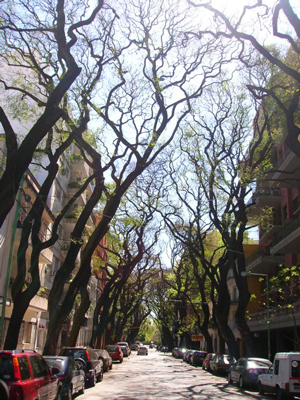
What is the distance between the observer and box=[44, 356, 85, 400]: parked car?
539 inches

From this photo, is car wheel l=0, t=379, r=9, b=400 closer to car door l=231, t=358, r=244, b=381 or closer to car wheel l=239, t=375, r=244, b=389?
car wheel l=239, t=375, r=244, b=389

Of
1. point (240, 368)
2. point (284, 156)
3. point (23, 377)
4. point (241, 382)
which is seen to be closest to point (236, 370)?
point (240, 368)

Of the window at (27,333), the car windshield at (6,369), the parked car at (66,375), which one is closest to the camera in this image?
the car windshield at (6,369)

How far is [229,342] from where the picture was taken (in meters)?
30.8

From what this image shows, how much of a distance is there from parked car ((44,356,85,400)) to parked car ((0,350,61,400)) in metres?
3.08

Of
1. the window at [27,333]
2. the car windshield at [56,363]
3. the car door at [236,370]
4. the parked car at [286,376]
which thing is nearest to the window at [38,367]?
the car windshield at [56,363]

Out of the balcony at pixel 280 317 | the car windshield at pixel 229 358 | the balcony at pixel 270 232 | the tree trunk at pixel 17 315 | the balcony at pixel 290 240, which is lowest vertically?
the car windshield at pixel 229 358

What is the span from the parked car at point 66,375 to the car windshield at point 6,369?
4814mm

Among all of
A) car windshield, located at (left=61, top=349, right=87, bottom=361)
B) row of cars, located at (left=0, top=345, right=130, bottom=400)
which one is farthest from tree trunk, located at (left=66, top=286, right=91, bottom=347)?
row of cars, located at (left=0, top=345, right=130, bottom=400)

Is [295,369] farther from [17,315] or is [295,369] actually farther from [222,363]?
[222,363]

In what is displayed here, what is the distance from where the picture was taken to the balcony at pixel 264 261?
1388 inches

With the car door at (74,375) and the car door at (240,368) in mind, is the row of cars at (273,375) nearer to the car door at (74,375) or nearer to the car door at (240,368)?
the car door at (240,368)

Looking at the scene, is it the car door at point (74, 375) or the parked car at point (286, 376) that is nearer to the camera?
the car door at point (74, 375)

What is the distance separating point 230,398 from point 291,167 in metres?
16.6
